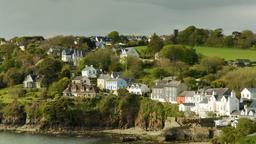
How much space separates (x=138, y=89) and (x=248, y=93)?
41.8ft

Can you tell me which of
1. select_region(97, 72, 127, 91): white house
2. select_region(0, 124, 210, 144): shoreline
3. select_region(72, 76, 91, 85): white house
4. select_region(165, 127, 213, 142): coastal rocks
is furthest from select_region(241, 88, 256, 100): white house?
select_region(72, 76, 91, 85): white house

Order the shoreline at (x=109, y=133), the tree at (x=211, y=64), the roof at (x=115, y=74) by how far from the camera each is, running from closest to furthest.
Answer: the shoreline at (x=109, y=133) < the roof at (x=115, y=74) < the tree at (x=211, y=64)

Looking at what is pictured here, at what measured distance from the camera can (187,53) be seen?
76.8 metres

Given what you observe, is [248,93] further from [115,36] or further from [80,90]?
[115,36]

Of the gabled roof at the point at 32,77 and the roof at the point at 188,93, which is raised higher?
the gabled roof at the point at 32,77

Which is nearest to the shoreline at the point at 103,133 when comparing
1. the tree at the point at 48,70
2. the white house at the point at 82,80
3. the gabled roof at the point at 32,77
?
the white house at the point at 82,80

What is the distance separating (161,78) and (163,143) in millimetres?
20418

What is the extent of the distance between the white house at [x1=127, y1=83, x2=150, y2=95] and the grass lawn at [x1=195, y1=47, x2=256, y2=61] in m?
16.8

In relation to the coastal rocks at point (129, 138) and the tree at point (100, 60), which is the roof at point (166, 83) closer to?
the coastal rocks at point (129, 138)

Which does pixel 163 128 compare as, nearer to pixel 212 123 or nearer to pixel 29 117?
pixel 212 123

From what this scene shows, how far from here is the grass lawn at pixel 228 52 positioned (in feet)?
257

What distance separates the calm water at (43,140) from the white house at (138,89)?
40.9ft

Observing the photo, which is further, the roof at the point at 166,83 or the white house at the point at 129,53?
the white house at the point at 129,53

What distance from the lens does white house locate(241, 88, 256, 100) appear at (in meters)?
57.2
